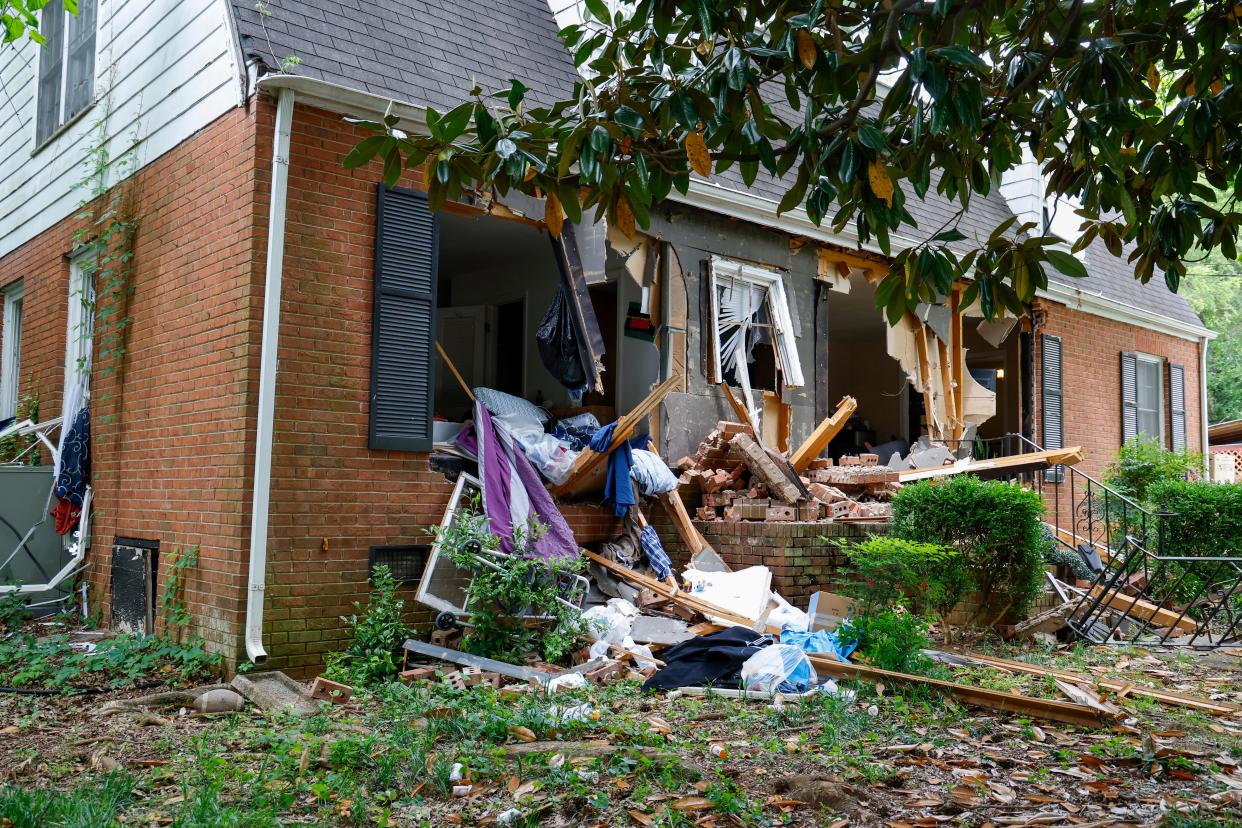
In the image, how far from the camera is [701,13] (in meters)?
4.25

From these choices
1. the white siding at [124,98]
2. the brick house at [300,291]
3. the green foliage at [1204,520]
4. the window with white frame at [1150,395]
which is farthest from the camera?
the window with white frame at [1150,395]

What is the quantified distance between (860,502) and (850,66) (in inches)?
251

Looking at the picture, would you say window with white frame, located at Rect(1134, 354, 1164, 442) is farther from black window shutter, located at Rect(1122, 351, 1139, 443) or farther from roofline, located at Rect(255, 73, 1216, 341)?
roofline, located at Rect(255, 73, 1216, 341)

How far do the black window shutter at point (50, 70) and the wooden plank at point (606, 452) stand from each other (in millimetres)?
7092

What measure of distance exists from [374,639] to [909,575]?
158 inches

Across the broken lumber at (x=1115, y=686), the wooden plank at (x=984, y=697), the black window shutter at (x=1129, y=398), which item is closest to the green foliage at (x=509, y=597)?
the wooden plank at (x=984, y=697)

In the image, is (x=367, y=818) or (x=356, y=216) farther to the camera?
(x=356, y=216)

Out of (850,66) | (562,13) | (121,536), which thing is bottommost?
(121,536)

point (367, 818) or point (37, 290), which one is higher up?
point (37, 290)

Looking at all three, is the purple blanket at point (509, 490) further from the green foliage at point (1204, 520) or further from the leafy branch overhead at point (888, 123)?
the green foliage at point (1204, 520)

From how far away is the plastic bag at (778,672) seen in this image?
6734mm

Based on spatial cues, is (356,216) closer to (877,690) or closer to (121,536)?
(121,536)

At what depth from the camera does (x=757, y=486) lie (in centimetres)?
976

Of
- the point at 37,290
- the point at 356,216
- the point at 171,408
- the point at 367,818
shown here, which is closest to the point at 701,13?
the point at 367,818
